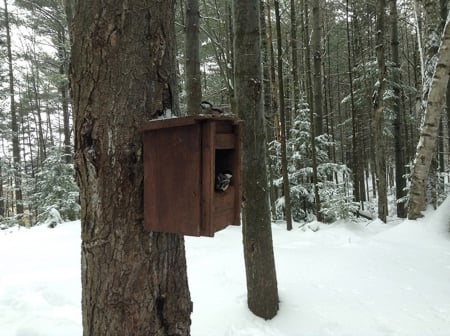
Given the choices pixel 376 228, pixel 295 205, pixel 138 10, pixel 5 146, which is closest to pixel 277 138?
pixel 295 205

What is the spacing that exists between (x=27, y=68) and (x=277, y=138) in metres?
14.6

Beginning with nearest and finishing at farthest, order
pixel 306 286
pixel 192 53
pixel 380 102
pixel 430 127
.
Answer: pixel 306 286 → pixel 192 53 → pixel 430 127 → pixel 380 102

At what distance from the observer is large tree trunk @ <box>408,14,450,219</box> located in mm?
5777

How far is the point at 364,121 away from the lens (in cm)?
1614

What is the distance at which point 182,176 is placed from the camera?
4.32 feet

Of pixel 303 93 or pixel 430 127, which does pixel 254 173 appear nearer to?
pixel 430 127

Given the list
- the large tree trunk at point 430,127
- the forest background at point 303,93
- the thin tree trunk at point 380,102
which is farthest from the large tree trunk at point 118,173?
the thin tree trunk at point 380,102

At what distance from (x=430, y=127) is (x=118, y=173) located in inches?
250

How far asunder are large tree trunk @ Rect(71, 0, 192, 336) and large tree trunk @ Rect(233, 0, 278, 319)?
1862 millimetres

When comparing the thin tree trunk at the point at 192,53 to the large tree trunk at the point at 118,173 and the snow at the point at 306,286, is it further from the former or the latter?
the large tree trunk at the point at 118,173

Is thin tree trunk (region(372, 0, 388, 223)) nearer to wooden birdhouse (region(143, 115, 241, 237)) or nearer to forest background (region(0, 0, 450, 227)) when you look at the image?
forest background (region(0, 0, 450, 227))

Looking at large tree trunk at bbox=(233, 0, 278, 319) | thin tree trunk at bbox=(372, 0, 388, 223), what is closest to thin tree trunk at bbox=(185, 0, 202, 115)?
large tree trunk at bbox=(233, 0, 278, 319)

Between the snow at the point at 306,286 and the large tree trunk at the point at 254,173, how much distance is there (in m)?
0.27

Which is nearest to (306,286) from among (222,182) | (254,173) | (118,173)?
(254,173)
